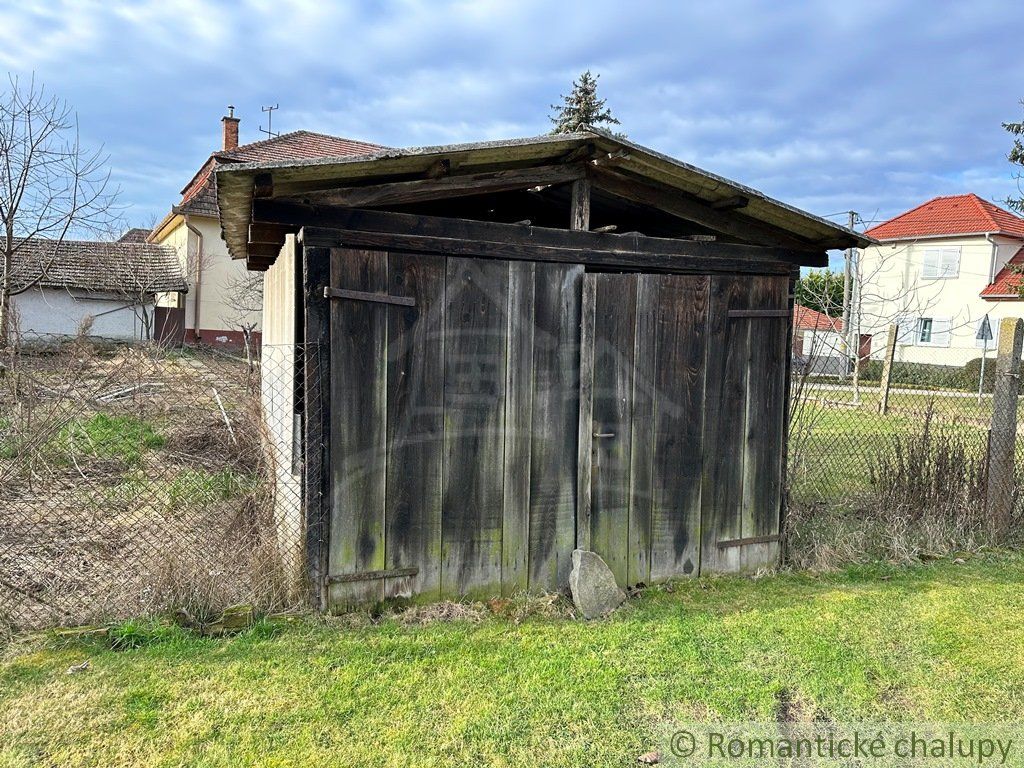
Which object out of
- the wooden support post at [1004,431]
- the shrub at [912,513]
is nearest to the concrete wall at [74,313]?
the shrub at [912,513]

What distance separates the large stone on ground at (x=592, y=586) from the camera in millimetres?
4254

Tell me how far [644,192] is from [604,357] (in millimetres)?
1203

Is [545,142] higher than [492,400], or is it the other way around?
[545,142]

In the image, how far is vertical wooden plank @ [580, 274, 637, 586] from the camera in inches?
178

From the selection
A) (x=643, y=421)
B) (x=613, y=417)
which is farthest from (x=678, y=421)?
(x=613, y=417)

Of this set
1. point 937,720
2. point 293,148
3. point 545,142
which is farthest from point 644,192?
point 293,148

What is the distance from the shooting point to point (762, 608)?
4.41 metres

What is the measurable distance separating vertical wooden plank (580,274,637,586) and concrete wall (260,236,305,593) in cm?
187

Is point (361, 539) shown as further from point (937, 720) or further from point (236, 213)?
point (937, 720)

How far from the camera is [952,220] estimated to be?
29453mm

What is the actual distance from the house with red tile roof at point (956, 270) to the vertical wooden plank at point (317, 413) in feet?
91.1

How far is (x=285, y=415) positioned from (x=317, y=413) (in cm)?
111

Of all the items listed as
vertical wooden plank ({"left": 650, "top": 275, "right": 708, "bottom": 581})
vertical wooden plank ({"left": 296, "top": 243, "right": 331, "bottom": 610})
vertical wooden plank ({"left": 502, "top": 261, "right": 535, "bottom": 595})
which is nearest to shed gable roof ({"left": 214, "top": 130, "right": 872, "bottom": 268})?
vertical wooden plank ({"left": 296, "top": 243, "right": 331, "bottom": 610})

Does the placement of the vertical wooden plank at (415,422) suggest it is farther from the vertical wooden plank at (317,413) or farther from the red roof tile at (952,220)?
the red roof tile at (952,220)
